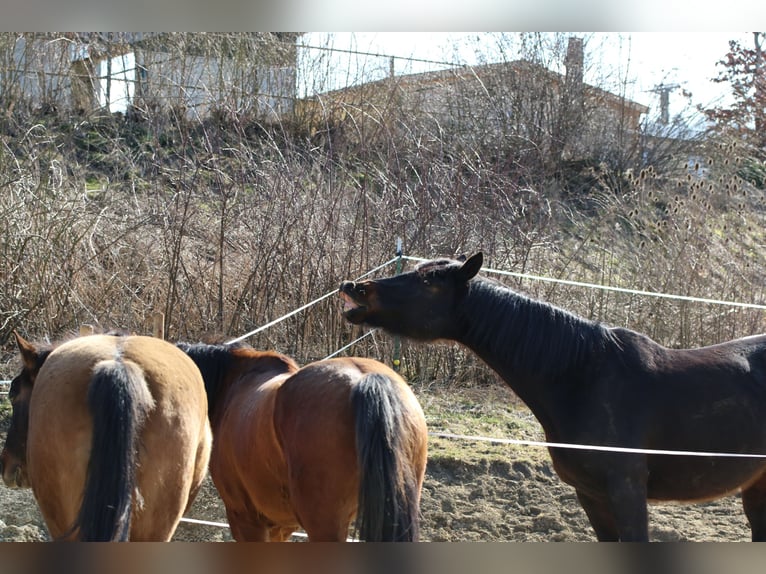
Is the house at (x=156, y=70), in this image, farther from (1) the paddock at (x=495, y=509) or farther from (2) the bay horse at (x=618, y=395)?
(2) the bay horse at (x=618, y=395)

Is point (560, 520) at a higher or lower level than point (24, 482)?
lower

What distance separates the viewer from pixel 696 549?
4301 millimetres

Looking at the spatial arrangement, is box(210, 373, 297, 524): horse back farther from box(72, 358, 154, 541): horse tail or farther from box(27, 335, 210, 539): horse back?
box(72, 358, 154, 541): horse tail

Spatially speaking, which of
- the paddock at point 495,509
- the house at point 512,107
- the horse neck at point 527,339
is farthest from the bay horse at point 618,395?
the house at point 512,107

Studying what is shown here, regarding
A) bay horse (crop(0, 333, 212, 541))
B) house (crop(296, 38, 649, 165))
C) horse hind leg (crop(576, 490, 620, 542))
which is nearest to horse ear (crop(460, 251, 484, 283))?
horse hind leg (crop(576, 490, 620, 542))

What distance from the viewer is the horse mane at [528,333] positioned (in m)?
3.65

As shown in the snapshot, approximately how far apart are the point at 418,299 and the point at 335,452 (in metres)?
1.16

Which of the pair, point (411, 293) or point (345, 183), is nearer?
point (411, 293)

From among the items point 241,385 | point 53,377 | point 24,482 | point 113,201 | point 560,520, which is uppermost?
point 113,201

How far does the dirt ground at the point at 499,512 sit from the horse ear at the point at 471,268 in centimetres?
185

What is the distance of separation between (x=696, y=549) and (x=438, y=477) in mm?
1681

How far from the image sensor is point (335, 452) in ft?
→ 9.68

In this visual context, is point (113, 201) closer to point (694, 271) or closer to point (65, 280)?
point (65, 280)
